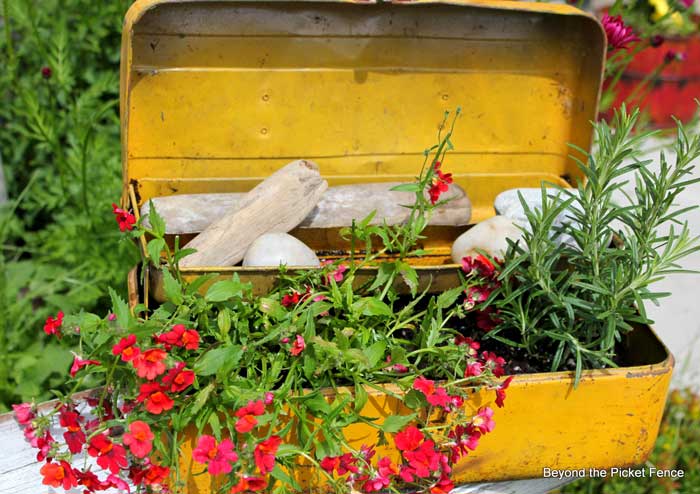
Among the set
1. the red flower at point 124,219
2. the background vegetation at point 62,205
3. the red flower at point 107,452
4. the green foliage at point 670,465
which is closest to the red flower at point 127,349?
the red flower at point 107,452

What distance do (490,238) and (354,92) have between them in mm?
417

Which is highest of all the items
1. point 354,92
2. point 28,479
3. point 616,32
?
point 616,32

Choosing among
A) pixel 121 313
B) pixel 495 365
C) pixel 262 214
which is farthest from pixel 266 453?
pixel 262 214

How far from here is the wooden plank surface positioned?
1.09 meters

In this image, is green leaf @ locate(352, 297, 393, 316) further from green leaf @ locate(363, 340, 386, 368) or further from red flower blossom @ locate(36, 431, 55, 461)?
red flower blossom @ locate(36, 431, 55, 461)

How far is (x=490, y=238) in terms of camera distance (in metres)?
1.31

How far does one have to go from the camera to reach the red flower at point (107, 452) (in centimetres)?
85

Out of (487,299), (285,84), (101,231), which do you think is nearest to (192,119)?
(285,84)

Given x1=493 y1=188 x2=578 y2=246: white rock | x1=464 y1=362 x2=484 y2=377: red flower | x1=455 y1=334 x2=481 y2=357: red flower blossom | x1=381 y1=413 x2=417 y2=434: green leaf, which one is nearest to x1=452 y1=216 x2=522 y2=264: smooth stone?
x1=493 y1=188 x2=578 y2=246: white rock

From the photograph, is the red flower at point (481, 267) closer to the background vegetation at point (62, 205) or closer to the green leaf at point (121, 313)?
the green leaf at point (121, 313)

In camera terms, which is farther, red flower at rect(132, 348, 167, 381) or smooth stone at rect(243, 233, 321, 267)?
smooth stone at rect(243, 233, 321, 267)

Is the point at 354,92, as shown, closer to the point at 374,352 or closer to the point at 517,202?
the point at 517,202

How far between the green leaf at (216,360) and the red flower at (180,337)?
0.02 meters

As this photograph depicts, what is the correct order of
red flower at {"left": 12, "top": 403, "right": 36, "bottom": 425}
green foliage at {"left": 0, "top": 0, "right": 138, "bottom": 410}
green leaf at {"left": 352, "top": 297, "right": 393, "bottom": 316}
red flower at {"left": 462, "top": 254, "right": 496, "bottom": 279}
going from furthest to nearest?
green foliage at {"left": 0, "top": 0, "right": 138, "bottom": 410} → red flower at {"left": 462, "top": 254, "right": 496, "bottom": 279} → green leaf at {"left": 352, "top": 297, "right": 393, "bottom": 316} → red flower at {"left": 12, "top": 403, "right": 36, "bottom": 425}
